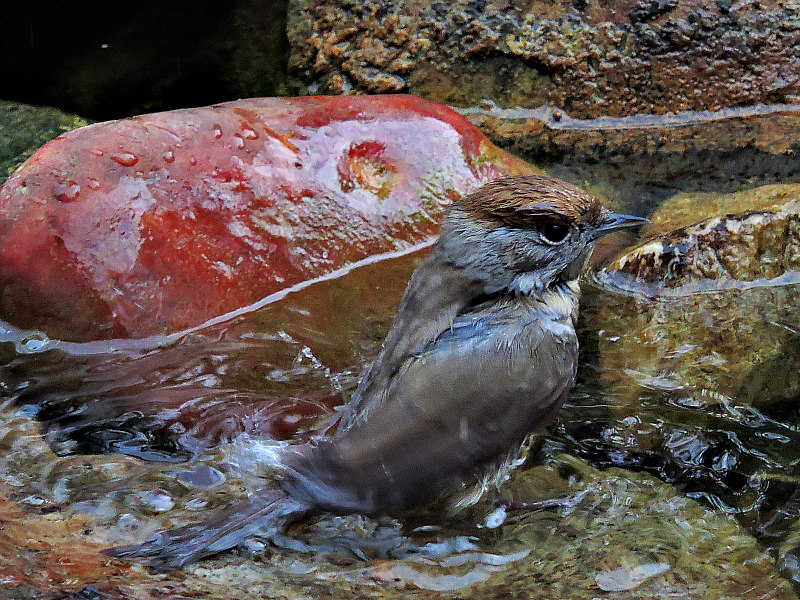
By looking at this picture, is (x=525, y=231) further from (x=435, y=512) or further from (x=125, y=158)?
(x=125, y=158)

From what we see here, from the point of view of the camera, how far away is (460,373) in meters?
3.14

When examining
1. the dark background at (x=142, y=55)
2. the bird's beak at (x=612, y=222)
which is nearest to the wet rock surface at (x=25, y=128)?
the dark background at (x=142, y=55)

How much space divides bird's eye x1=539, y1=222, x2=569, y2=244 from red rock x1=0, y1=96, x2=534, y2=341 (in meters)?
1.30

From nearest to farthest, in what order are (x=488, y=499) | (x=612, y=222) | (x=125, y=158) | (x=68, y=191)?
(x=488, y=499) < (x=612, y=222) < (x=68, y=191) < (x=125, y=158)

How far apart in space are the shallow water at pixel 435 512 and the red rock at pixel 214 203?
0.15 meters

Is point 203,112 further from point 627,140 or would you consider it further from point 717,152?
point 717,152

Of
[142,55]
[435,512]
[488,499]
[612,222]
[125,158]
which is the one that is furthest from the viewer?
[142,55]

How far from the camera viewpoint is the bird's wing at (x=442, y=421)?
3047 millimetres

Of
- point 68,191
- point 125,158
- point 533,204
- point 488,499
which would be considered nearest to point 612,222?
A: point 533,204

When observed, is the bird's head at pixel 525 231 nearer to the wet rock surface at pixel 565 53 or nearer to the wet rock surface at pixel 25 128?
the wet rock surface at pixel 565 53

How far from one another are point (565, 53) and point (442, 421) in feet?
10.9

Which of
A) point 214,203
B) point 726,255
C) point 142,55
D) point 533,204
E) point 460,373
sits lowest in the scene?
point 460,373

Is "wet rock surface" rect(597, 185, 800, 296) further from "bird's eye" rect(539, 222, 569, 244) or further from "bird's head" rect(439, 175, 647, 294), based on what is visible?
"bird's eye" rect(539, 222, 569, 244)

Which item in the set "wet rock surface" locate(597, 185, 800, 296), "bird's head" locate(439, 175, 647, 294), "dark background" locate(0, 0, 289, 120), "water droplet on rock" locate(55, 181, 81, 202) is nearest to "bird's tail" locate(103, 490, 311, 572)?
"bird's head" locate(439, 175, 647, 294)
